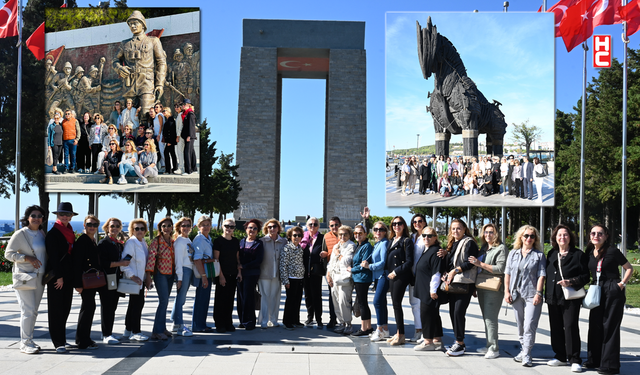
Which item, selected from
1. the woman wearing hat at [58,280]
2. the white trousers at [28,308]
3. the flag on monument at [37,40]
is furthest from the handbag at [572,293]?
the flag on monument at [37,40]

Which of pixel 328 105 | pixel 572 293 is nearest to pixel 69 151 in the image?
pixel 328 105

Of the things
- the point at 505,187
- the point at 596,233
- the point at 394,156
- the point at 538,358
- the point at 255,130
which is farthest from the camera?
the point at 255,130

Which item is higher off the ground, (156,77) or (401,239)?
(156,77)

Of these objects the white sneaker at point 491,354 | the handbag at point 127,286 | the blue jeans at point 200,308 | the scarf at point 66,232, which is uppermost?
the scarf at point 66,232

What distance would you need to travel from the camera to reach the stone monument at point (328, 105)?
106 ft

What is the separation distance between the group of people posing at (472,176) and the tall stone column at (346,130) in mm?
11942

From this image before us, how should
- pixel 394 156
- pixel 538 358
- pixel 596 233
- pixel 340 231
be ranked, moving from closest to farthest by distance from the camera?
pixel 596 233 → pixel 538 358 → pixel 340 231 → pixel 394 156

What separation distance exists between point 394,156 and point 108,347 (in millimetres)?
15509

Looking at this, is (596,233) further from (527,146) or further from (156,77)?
(156,77)

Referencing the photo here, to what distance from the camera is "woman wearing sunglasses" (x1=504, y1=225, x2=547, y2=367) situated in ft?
19.7

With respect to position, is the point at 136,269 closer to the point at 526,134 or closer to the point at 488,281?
the point at 488,281

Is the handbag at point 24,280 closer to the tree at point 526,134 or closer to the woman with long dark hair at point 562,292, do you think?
the woman with long dark hair at point 562,292

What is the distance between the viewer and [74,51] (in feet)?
65.6

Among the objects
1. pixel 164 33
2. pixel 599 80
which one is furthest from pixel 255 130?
pixel 599 80
